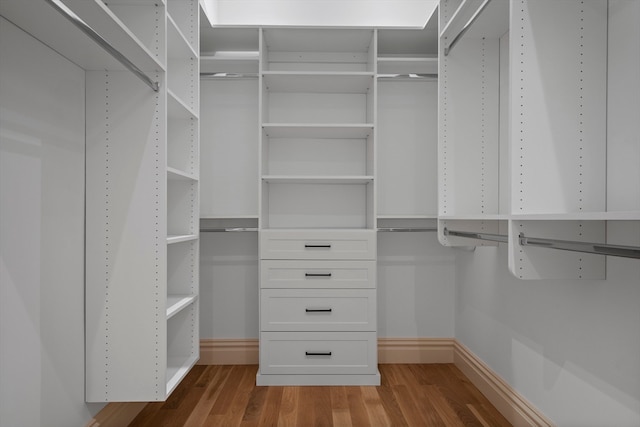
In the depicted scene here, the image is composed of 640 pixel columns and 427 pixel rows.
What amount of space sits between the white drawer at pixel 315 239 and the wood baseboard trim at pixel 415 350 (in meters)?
0.80

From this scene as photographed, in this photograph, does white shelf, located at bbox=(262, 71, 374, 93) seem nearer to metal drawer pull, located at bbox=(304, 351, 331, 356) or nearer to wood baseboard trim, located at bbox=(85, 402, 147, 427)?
metal drawer pull, located at bbox=(304, 351, 331, 356)

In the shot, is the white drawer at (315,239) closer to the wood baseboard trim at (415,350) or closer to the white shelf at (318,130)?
the white shelf at (318,130)

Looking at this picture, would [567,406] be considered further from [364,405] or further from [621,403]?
[364,405]

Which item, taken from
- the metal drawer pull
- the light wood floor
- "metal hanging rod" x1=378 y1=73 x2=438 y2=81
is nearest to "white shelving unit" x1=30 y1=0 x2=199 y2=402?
the light wood floor

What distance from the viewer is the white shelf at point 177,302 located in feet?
6.29

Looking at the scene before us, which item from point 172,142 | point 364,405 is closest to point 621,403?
point 364,405

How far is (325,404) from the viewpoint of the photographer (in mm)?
2338

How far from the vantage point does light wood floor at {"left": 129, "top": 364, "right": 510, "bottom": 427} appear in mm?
2141

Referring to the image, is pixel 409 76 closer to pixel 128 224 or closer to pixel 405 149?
pixel 405 149

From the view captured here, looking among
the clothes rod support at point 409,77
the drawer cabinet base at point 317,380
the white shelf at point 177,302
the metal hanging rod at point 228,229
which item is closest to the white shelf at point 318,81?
the clothes rod support at point 409,77

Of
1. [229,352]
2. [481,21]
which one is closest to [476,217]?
[481,21]

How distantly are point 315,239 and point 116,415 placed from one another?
1.37 metres

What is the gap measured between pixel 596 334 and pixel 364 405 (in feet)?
4.11

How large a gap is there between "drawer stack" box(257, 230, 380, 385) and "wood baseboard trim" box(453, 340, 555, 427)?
608 mm
